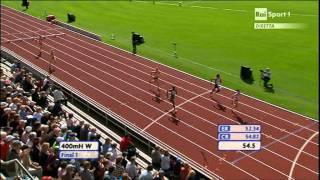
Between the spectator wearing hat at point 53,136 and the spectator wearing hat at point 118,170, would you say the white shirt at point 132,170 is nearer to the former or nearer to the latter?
the spectator wearing hat at point 118,170

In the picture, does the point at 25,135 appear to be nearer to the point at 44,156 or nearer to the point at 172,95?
the point at 44,156

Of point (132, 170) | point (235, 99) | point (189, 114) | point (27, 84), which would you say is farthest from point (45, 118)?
point (235, 99)

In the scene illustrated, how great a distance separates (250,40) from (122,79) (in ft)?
38.6

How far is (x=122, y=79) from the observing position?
25.4 m

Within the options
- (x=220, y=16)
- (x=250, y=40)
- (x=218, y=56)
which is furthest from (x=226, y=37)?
(x=220, y=16)

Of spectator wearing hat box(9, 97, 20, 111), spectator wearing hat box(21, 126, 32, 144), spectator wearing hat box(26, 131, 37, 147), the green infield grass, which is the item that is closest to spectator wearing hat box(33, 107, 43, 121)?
spectator wearing hat box(9, 97, 20, 111)

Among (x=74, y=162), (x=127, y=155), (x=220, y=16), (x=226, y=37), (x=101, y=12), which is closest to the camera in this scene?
(x=74, y=162)

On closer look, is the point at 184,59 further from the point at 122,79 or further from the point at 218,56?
the point at 122,79

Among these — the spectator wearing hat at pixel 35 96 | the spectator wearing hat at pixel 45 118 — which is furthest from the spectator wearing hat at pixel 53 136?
the spectator wearing hat at pixel 35 96

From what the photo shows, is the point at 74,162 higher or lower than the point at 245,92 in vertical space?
higher
